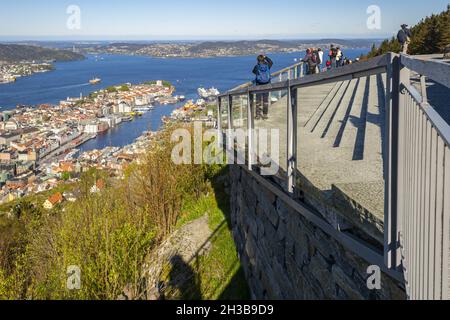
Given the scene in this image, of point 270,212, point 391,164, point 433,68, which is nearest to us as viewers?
point 433,68

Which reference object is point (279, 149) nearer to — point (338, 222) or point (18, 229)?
point (338, 222)

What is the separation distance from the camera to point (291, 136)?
3918 mm

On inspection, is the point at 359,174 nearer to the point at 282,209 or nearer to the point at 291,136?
the point at 291,136

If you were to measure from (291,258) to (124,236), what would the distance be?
5.63 meters

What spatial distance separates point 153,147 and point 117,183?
2.92 m

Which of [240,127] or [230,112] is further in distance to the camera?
[230,112]

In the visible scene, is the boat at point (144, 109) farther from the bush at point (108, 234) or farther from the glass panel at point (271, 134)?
the glass panel at point (271, 134)

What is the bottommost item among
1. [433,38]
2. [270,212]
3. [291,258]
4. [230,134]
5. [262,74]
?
[291,258]

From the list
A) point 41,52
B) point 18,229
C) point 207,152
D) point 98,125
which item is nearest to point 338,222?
point 207,152

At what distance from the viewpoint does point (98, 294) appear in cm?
814

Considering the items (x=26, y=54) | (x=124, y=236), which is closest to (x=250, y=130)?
(x=124, y=236)

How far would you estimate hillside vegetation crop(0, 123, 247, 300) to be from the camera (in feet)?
27.2

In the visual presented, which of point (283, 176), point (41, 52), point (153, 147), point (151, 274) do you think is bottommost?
point (151, 274)

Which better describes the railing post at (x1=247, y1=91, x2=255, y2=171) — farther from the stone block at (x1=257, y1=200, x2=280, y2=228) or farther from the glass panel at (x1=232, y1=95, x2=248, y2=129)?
the stone block at (x1=257, y1=200, x2=280, y2=228)
